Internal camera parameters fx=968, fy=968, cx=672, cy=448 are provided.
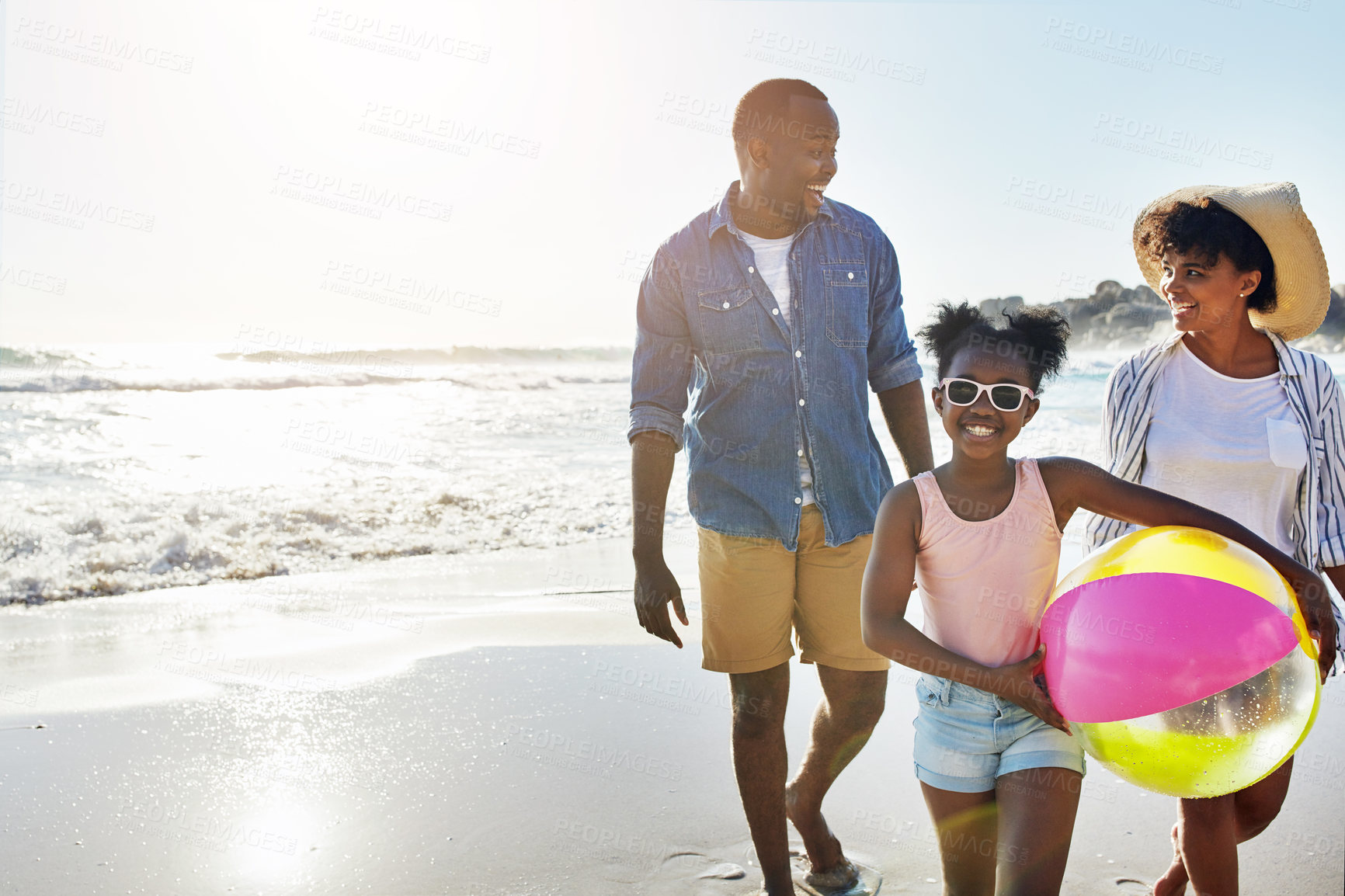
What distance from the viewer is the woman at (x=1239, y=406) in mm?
2432

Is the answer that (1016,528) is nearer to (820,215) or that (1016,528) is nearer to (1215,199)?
(1215,199)

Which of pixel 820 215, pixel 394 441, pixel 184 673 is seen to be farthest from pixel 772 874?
pixel 394 441

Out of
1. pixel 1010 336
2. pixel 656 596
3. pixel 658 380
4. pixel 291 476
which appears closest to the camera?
pixel 1010 336

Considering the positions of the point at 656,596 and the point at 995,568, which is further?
the point at 656,596

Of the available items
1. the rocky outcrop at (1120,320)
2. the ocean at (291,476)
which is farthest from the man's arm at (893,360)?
the rocky outcrop at (1120,320)

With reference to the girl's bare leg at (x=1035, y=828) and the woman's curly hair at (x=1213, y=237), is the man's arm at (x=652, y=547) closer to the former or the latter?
the girl's bare leg at (x=1035, y=828)

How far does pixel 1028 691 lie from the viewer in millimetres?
2066

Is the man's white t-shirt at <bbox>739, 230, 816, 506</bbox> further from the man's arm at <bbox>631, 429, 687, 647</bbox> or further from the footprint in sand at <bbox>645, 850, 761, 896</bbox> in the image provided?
the footprint in sand at <bbox>645, 850, 761, 896</bbox>

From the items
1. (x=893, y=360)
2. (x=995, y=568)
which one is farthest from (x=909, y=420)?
(x=995, y=568)

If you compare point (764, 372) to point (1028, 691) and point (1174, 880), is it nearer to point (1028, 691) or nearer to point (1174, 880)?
point (1028, 691)

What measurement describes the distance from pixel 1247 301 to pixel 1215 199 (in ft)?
1.00

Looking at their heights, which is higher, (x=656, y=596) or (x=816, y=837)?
(x=656, y=596)

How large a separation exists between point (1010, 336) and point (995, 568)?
0.56 m

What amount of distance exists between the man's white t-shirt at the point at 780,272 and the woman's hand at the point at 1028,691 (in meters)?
0.94
